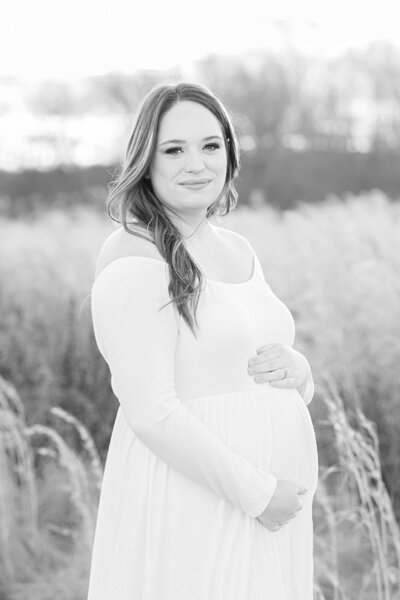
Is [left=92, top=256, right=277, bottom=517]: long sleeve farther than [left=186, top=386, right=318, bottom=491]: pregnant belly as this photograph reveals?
No

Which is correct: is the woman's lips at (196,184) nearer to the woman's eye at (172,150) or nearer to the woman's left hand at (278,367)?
the woman's eye at (172,150)

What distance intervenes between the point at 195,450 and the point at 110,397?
334cm

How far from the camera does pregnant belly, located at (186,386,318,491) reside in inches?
75.7

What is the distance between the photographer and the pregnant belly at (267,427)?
1.92m

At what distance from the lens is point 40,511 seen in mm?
4590

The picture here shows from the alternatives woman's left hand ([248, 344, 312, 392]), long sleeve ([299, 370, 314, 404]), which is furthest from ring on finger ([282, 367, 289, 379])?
long sleeve ([299, 370, 314, 404])

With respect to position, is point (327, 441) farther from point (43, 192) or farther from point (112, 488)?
point (43, 192)

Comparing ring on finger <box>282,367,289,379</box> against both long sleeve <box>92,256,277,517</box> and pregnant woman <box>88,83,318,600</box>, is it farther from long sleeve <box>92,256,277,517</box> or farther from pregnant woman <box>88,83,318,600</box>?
long sleeve <box>92,256,277,517</box>

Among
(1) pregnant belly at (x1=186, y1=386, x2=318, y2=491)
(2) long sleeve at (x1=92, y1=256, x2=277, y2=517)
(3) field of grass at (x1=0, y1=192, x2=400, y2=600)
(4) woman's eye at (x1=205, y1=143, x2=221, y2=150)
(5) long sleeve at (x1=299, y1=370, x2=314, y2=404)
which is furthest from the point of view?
(3) field of grass at (x1=0, y1=192, x2=400, y2=600)

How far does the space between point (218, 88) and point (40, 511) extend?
2179cm

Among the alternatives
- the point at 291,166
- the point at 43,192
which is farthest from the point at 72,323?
the point at 291,166

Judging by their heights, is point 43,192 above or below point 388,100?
below

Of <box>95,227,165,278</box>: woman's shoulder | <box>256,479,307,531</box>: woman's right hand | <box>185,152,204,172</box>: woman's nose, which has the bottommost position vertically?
<box>256,479,307,531</box>: woman's right hand

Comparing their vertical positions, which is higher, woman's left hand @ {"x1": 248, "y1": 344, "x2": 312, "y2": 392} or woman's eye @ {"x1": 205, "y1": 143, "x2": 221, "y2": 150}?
woman's eye @ {"x1": 205, "y1": 143, "x2": 221, "y2": 150}
